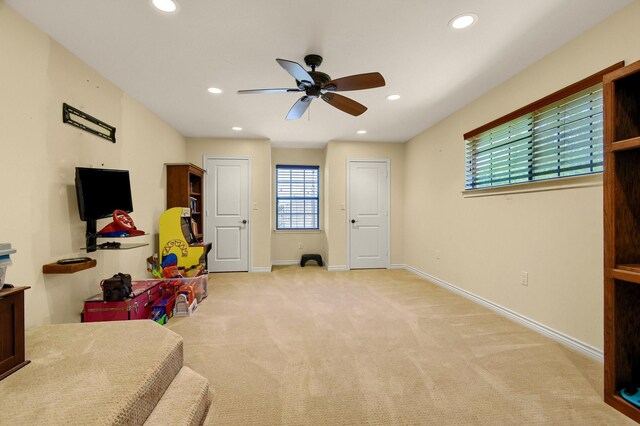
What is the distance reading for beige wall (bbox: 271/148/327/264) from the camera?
5832mm

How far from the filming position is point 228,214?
5.17m

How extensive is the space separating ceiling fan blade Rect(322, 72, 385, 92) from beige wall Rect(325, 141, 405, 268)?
9.82 ft

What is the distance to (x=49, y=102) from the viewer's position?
2182mm

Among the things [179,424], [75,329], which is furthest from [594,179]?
[75,329]

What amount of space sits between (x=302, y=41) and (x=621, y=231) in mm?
2447

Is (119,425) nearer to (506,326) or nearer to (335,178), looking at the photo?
Result: (506,326)

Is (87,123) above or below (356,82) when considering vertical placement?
below

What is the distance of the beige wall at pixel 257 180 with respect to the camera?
5.12 m

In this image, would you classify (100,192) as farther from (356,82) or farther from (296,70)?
(356,82)

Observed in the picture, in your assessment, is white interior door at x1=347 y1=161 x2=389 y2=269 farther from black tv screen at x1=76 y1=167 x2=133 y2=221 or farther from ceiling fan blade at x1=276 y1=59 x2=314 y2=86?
black tv screen at x1=76 y1=167 x2=133 y2=221

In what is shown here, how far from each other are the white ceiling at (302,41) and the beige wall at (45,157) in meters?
0.20

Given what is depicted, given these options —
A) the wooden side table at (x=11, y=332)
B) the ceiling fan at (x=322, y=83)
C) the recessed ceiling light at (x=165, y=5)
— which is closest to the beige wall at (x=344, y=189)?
the ceiling fan at (x=322, y=83)

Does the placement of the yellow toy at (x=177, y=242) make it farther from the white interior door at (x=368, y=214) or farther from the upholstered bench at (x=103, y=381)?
the white interior door at (x=368, y=214)

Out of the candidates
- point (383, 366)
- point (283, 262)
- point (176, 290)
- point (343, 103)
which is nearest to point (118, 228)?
point (176, 290)
